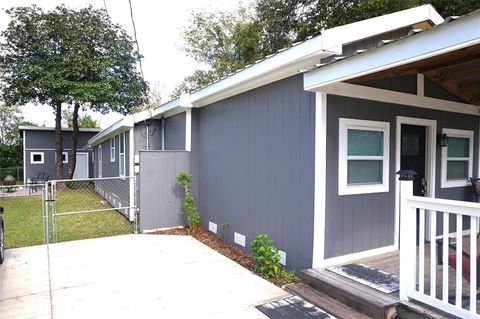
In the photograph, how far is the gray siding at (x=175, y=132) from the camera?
7.24 meters

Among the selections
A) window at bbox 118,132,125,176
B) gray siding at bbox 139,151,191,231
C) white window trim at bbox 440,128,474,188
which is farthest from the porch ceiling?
window at bbox 118,132,125,176

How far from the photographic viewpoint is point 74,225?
763 centimetres

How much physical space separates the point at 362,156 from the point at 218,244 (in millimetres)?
3004

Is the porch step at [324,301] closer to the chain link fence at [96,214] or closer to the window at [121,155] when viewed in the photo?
the chain link fence at [96,214]

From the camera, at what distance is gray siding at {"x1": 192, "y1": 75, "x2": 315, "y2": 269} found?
392 cm

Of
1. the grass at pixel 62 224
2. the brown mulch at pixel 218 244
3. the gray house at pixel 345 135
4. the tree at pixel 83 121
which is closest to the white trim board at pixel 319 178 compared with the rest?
the gray house at pixel 345 135

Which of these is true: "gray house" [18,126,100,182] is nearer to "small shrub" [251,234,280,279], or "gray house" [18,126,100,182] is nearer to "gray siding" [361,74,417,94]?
"small shrub" [251,234,280,279]

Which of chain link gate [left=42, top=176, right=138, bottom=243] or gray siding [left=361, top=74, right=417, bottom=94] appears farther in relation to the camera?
chain link gate [left=42, top=176, right=138, bottom=243]

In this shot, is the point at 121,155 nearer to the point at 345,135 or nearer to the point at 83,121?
the point at 345,135

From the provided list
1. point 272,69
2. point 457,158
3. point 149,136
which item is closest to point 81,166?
point 149,136

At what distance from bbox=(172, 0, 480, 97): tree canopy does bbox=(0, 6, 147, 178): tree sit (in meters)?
6.41

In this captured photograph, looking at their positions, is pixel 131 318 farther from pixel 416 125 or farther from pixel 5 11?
pixel 5 11

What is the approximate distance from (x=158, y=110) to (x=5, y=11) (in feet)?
41.5

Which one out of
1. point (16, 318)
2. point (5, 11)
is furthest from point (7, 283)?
point (5, 11)
